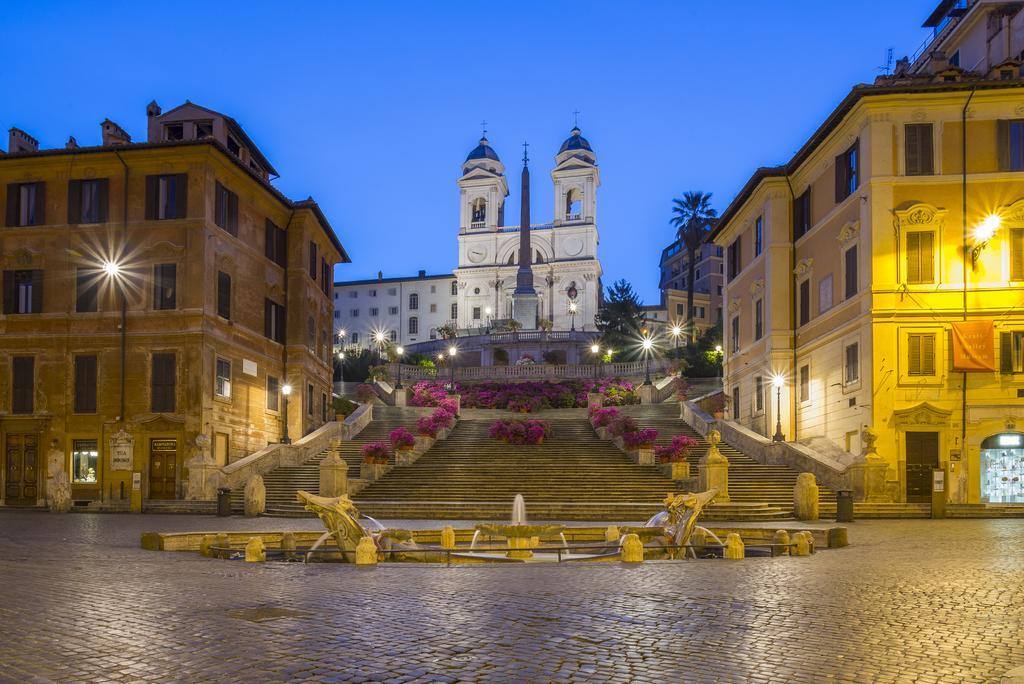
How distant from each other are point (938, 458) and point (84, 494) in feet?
Result: 93.7

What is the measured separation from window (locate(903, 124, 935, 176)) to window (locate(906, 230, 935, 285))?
2.04 meters

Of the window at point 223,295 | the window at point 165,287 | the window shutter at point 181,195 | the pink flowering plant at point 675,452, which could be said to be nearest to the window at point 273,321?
the window at point 223,295

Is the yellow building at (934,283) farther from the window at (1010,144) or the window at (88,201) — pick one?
the window at (88,201)

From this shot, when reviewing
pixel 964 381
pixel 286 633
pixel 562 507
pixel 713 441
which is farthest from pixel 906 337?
pixel 286 633

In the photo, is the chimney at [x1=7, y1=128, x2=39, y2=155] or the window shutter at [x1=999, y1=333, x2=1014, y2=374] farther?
the chimney at [x1=7, y1=128, x2=39, y2=155]

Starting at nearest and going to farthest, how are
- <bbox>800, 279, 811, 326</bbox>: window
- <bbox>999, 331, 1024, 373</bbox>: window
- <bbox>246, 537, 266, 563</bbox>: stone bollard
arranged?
<bbox>246, 537, 266, 563</bbox>: stone bollard, <bbox>999, 331, 1024, 373</bbox>: window, <bbox>800, 279, 811, 326</bbox>: window

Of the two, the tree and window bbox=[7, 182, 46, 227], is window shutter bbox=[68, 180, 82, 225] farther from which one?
the tree

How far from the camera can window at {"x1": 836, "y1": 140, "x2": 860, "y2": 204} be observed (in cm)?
3177

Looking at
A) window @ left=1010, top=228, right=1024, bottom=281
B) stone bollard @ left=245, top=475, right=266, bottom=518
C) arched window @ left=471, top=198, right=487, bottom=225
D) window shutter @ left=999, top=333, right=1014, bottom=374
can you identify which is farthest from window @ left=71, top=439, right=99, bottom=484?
arched window @ left=471, top=198, right=487, bottom=225

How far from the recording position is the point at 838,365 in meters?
32.6

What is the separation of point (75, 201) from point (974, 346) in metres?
31.6

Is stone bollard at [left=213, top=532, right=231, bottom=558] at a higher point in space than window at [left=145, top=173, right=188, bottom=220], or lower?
lower

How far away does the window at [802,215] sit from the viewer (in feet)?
121

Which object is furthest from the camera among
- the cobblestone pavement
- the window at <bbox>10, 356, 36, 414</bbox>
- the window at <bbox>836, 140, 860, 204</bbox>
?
the window at <bbox>10, 356, 36, 414</bbox>
